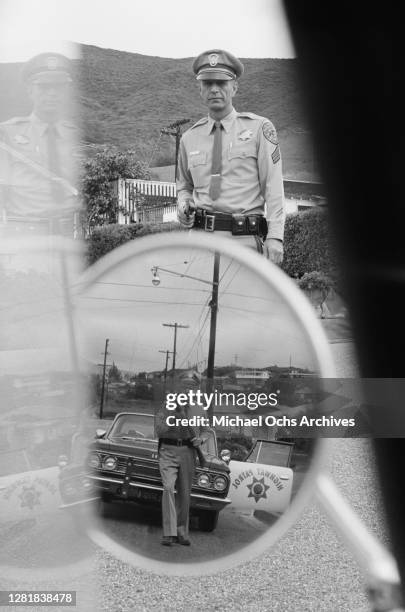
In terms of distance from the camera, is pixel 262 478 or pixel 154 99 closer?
pixel 262 478

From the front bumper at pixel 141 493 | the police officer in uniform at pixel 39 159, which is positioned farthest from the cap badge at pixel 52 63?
the front bumper at pixel 141 493

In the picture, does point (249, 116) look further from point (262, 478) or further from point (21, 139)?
point (262, 478)

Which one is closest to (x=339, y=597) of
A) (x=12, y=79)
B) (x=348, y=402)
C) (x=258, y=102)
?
(x=348, y=402)

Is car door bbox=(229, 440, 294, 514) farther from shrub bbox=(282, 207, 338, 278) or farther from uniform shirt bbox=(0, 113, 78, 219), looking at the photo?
uniform shirt bbox=(0, 113, 78, 219)

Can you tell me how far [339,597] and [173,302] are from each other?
2.86 ft

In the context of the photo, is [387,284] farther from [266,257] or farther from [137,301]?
[137,301]

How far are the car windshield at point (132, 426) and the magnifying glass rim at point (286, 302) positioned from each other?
26 cm

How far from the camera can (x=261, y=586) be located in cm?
171

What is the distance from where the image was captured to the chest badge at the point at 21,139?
1565mm

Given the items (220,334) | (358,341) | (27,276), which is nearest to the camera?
(220,334)

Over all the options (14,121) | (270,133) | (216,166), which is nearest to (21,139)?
(14,121)

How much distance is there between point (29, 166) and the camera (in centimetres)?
158

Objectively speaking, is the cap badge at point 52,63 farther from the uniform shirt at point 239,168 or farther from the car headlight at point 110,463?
the car headlight at point 110,463

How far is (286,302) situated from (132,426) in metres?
0.39
